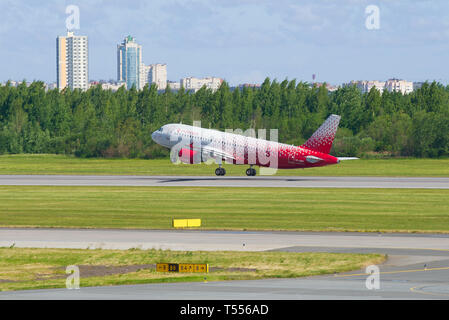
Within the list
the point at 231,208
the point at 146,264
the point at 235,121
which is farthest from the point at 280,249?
the point at 235,121

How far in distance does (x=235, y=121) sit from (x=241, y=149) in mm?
94927

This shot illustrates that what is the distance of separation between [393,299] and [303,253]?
12086mm

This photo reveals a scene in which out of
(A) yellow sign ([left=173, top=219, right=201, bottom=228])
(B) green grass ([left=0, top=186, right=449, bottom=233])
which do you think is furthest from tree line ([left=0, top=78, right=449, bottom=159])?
(A) yellow sign ([left=173, top=219, right=201, bottom=228])

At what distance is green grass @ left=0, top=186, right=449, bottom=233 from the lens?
52.2 metres

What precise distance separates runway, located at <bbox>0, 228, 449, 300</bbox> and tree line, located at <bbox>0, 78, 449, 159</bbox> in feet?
333

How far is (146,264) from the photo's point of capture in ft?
120


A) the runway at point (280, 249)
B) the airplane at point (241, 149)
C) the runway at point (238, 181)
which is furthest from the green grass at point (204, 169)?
the runway at point (280, 249)

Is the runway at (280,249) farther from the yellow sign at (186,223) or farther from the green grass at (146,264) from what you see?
the yellow sign at (186,223)

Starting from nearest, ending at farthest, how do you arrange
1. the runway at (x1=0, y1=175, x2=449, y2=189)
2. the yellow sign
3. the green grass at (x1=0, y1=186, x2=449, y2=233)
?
the yellow sign, the green grass at (x1=0, y1=186, x2=449, y2=233), the runway at (x1=0, y1=175, x2=449, y2=189)

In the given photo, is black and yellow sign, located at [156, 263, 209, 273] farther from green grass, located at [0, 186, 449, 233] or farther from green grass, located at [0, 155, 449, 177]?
green grass, located at [0, 155, 449, 177]

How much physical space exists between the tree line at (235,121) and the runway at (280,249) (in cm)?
10139

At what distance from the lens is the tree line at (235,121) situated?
15475cm

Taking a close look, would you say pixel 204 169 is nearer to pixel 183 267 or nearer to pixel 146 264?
pixel 146 264

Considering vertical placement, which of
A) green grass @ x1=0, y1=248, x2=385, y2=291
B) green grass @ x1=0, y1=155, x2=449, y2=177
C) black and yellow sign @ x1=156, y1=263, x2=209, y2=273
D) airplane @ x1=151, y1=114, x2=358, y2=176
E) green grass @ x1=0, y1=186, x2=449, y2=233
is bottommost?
green grass @ x1=0, y1=155, x2=449, y2=177
